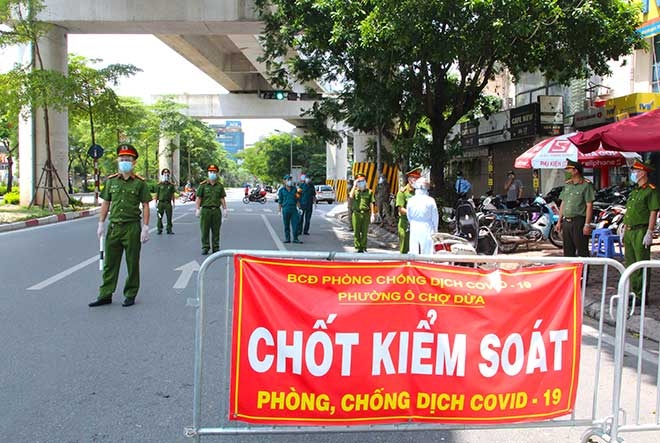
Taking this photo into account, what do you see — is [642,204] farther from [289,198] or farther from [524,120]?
[524,120]

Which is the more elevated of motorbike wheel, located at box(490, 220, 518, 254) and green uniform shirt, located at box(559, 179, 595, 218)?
green uniform shirt, located at box(559, 179, 595, 218)

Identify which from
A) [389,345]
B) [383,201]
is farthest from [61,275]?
[383,201]

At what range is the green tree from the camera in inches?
426

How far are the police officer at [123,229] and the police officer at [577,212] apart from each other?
5630 mm

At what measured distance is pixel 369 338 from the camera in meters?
3.32

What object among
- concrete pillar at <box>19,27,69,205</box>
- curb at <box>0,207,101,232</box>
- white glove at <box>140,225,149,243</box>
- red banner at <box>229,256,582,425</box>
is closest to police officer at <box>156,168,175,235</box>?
curb at <box>0,207,101,232</box>

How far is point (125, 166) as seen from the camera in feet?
23.9

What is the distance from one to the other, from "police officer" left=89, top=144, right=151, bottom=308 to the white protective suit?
11.7 ft

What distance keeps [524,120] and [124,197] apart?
16259 mm

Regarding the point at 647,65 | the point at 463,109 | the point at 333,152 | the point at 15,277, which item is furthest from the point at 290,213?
the point at 333,152

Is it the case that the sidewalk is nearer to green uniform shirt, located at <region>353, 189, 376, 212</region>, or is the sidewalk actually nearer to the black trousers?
the black trousers

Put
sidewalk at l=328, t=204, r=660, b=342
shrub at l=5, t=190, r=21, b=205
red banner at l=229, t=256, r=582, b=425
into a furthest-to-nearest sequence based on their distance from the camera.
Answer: shrub at l=5, t=190, r=21, b=205, sidewalk at l=328, t=204, r=660, b=342, red banner at l=229, t=256, r=582, b=425

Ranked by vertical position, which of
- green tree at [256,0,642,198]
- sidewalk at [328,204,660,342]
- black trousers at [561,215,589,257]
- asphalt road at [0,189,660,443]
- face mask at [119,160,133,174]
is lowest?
asphalt road at [0,189,660,443]

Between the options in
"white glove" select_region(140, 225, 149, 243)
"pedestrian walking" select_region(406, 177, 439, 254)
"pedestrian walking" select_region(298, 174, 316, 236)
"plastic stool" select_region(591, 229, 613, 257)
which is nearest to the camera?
"white glove" select_region(140, 225, 149, 243)
